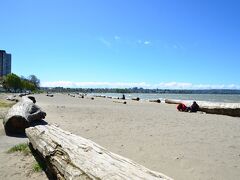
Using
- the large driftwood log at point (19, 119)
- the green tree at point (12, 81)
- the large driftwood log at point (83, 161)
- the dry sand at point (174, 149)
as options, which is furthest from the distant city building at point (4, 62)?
the large driftwood log at point (83, 161)

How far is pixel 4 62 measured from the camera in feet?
595

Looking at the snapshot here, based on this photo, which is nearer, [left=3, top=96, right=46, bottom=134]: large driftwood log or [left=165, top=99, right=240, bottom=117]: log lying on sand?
[left=3, top=96, right=46, bottom=134]: large driftwood log

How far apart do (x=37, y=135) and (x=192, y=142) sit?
4.46 m

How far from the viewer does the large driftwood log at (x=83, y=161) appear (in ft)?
12.9

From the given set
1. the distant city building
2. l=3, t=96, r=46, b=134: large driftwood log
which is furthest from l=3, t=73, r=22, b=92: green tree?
l=3, t=96, r=46, b=134: large driftwood log

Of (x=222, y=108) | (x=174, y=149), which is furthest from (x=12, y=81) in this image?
(x=174, y=149)

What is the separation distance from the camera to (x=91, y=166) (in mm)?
4355

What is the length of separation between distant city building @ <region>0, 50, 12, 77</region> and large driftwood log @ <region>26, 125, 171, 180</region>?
182m

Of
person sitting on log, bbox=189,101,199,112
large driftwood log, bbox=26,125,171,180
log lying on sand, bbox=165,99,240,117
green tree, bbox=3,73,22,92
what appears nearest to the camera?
large driftwood log, bbox=26,125,171,180

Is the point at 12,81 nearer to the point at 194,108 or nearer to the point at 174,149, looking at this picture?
the point at 194,108

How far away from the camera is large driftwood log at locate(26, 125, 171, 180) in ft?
12.9

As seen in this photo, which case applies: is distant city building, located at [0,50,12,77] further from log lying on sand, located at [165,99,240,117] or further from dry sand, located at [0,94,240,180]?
dry sand, located at [0,94,240,180]

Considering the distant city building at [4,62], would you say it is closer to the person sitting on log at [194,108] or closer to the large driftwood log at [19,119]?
the person sitting on log at [194,108]

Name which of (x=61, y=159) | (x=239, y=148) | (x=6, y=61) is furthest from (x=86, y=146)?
(x=6, y=61)
